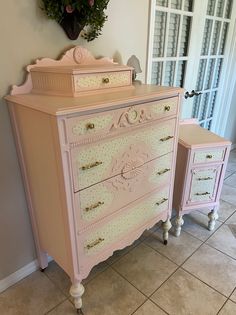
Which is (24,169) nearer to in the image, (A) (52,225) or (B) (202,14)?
(A) (52,225)

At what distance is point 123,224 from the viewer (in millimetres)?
1353

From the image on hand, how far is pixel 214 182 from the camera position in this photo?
5.86ft

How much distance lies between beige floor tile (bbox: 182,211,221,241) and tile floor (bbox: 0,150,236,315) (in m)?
0.02

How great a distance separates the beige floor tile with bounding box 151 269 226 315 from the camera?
4.35ft

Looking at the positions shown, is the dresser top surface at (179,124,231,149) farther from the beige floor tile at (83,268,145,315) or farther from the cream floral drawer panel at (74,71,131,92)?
the beige floor tile at (83,268,145,315)

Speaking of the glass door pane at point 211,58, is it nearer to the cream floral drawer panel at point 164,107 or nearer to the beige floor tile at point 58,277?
the cream floral drawer panel at point 164,107

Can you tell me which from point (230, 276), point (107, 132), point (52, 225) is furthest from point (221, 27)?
point (52, 225)

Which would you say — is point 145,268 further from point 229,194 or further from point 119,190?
point 229,194

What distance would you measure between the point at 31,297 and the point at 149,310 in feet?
2.20

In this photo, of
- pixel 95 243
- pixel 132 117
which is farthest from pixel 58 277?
pixel 132 117

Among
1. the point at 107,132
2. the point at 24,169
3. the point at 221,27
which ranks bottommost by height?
the point at 24,169

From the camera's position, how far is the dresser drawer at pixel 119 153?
3.37ft

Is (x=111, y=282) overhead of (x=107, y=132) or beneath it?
beneath

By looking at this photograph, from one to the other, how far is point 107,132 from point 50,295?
1.03 m
